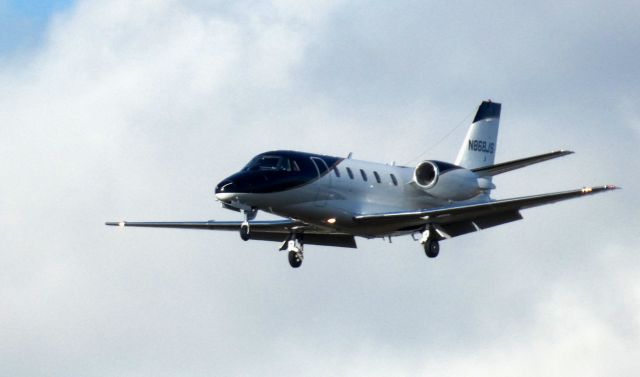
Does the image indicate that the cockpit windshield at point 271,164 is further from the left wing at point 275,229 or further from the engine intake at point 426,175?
the engine intake at point 426,175

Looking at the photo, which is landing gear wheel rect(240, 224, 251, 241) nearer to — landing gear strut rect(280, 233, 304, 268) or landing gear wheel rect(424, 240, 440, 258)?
landing gear strut rect(280, 233, 304, 268)

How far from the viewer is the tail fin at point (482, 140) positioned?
55844 mm

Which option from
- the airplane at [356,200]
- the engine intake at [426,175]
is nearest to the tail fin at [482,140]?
the airplane at [356,200]

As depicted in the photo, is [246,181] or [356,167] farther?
[356,167]

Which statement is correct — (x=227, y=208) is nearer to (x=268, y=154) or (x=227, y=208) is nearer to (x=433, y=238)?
(x=268, y=154)

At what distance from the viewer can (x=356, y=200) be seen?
48.6 meters

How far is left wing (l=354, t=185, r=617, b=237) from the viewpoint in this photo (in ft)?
155

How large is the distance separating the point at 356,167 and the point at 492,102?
387 inches

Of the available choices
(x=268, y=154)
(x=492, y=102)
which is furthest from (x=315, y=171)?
(x=492, y=102)

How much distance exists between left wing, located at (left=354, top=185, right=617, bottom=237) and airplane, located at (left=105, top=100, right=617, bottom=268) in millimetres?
30

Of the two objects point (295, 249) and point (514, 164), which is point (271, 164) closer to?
point (295, 249)

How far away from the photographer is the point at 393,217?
4841cm

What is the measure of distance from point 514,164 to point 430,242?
3.53m

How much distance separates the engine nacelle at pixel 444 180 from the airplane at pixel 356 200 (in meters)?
0.03
